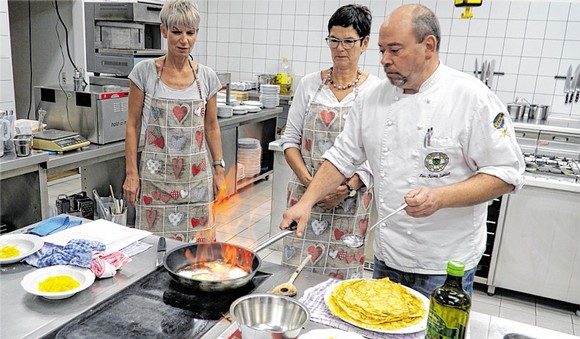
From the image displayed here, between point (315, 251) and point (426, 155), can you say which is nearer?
point (426, 155)

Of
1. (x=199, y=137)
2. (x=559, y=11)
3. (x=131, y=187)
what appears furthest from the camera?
(x=559, y=11)

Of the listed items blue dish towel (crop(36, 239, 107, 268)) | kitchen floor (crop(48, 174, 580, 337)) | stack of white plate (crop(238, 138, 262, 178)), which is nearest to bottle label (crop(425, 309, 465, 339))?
blue dish towel (crop(36, 239, 107, 268))

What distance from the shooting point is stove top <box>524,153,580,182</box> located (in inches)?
125

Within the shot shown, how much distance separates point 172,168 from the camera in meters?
2.51

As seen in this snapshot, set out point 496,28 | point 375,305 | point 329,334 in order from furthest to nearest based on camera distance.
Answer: point 496,28
point 375,305
point 329,334

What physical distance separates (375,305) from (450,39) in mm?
4896

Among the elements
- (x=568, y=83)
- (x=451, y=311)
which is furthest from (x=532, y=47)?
(x=451, y=311)

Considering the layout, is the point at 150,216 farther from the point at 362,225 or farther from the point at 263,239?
the point at 263,239

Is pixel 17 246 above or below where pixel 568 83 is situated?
below

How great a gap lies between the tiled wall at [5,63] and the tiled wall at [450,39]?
2860 millimetres

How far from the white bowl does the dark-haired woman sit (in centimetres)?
102

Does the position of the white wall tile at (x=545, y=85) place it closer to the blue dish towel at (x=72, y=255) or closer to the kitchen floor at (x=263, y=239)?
the kitchen floor at (x=263, y=239)

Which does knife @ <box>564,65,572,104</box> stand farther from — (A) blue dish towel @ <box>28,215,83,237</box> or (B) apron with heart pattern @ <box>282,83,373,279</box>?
(A) blue dish towel @ <box>28,215,83,237</box>

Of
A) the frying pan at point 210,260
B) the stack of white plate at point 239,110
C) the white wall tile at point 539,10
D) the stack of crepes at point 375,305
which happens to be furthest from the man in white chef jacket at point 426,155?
the white wall tile at point 539,10
